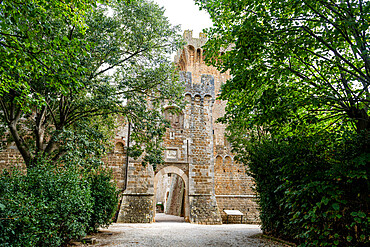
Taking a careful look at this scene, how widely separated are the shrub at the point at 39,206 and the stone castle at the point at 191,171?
7321mm

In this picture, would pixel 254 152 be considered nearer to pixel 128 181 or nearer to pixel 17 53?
pixel 17 53

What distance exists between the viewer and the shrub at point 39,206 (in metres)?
3.31

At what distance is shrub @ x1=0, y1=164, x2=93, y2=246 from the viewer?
3309 mm

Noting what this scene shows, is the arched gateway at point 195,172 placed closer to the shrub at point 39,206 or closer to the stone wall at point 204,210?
the stone wall at point 204,210

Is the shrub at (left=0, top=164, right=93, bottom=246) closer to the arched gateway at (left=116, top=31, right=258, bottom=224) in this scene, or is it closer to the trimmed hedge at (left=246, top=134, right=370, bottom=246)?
the trimmed hedge at (left=246, top=134, right=370, bottom=246)

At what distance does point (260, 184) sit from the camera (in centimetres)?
707

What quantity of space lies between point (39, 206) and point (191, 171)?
10.4 meters

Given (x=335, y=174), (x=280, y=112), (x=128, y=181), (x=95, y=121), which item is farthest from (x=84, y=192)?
(x=128, y=181)

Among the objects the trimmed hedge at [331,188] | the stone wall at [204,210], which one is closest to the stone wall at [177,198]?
the stone wall at [204,210]

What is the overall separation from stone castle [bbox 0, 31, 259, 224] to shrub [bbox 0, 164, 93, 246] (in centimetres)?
732

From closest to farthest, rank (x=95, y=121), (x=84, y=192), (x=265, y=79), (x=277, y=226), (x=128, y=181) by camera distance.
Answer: (x=265, y=79), (x=84, y=192), (x=277, y=226), (x=95, y=121), (x=128, y=181)

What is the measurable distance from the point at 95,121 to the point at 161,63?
3900mm

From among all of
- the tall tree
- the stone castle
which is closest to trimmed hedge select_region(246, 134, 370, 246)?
the tall tree

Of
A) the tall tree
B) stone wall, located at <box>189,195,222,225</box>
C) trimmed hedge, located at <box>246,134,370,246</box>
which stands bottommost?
stone wall, located at <box>189,195,222,225</box>
